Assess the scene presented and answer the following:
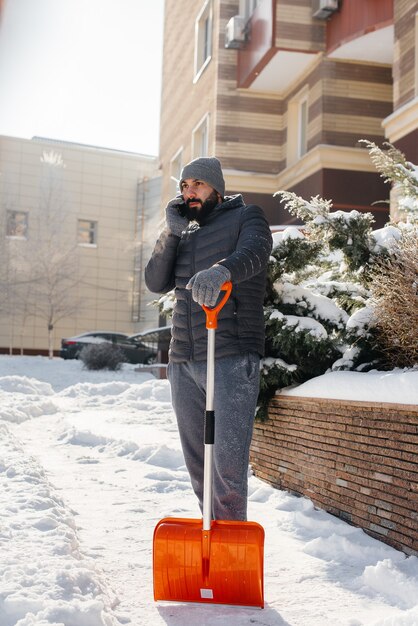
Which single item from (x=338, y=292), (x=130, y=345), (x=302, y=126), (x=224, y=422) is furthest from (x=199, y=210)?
(x=130, y=345)

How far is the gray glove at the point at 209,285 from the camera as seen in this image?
2904 mm

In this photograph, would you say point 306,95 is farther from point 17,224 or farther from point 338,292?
point 17,224

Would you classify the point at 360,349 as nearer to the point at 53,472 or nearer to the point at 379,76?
the point at 53,472

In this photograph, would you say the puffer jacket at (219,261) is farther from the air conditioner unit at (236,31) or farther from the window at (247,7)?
the window at (247,7)

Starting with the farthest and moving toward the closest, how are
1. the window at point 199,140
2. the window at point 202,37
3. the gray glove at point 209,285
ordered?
the window at point 202,37 < the window at point 199,140 < the gray glove at point 209,285

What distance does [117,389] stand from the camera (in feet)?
45.5

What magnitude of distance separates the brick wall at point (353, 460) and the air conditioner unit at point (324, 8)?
10.9 m

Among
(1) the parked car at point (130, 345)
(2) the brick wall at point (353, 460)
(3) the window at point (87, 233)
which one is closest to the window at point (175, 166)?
(1) the parked car at point (130, 345)

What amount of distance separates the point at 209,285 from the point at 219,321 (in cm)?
45

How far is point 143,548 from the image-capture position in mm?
3865

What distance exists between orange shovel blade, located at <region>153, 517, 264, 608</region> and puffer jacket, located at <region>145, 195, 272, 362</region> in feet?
2.66

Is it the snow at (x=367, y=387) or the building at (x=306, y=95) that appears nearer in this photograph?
the snow at (x=367, y=387)

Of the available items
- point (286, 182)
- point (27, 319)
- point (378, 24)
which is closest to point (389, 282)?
point (378, 24)

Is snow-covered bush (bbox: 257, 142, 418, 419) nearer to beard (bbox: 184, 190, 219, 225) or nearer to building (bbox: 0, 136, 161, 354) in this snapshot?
beard (bbox: 184, 190, 219, 225)
